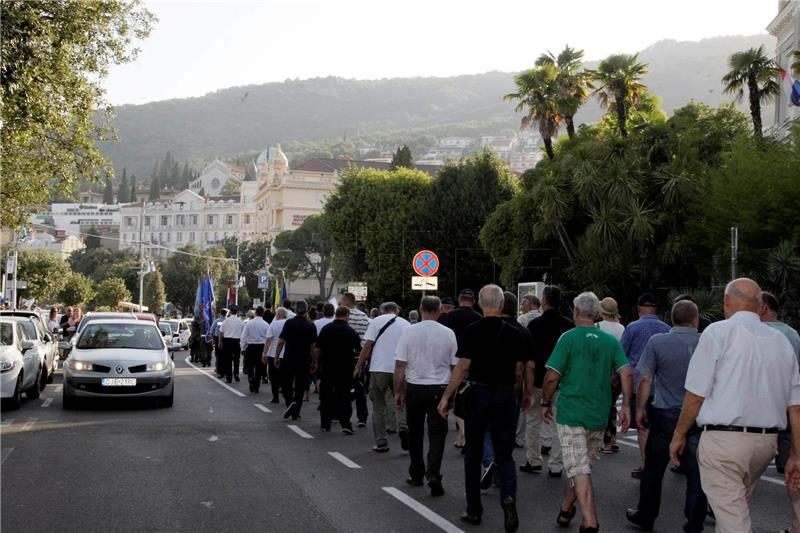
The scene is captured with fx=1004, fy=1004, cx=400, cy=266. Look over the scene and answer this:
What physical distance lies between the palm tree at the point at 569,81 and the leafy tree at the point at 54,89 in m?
25.0

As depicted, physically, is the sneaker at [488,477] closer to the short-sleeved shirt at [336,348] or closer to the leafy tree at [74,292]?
the short-sleeved shirt at [336,348]

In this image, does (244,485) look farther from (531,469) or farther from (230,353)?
(230,353)

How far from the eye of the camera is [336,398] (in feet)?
48.0

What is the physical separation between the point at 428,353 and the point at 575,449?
2.46 meters

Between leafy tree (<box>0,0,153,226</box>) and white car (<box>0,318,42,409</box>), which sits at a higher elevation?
leafy tree (<box>0,0,153,226</box>)

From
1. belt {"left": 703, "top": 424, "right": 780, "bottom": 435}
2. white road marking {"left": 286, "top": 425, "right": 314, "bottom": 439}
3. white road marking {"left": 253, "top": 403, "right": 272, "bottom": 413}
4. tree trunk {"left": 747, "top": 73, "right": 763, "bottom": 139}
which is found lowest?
white road marking {"left": 253, "top": 403, "right": 272, "bottom": 413}

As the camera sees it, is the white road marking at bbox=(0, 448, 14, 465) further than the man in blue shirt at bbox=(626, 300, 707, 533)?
Yes

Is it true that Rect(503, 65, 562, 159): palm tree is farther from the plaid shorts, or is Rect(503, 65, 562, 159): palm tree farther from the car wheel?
the plaid shorts

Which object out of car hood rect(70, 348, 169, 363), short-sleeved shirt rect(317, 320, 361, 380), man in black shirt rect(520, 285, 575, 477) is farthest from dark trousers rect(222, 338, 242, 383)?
man in black shirt rect(520, 285, 575, 477)

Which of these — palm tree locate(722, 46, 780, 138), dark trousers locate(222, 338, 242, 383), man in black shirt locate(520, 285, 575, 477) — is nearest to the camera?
man in black shirt locate(520, 285, 575, 477)

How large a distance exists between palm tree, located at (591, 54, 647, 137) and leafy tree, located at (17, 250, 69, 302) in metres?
57.1

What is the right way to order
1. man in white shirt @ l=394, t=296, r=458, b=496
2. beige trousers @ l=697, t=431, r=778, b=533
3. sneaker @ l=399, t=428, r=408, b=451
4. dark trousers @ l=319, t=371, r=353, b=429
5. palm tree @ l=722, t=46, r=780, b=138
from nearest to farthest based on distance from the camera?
beige trousers @ l=697, t=431, r=778, b=533 < man in white shirt @ l=394, t=296, r=458, b=496 < sneaker @ l=399, t=428, r=408, b=451 < dark trousers @ l=319, t=371, r=353, b=429 < palm tree @ l=722, t=46, r=780, b=138

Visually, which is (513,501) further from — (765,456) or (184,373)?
(184,373)

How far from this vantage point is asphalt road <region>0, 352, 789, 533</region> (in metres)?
8.15
